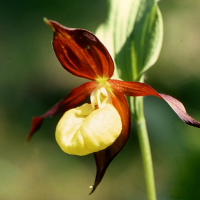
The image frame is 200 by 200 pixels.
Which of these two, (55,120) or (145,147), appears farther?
(55,120)

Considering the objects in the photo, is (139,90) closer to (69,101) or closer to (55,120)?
(69,101)

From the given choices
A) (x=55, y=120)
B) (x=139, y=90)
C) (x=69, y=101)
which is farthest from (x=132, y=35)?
(x=55, y=120)

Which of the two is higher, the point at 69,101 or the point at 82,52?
the point at 82,52

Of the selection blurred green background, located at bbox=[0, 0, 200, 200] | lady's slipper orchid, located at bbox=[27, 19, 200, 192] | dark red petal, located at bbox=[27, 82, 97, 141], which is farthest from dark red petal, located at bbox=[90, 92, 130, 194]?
blurred green background, located at bbox=[0, 0, 200, 200]

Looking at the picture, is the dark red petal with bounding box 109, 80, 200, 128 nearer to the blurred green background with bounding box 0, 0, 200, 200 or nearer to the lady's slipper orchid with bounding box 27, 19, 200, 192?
the lady's slipper orchid with bounding box 27, 19, 200, 192

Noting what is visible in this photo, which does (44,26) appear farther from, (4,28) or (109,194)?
(109,194)

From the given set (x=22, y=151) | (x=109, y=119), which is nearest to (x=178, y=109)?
(x=109, y=119)

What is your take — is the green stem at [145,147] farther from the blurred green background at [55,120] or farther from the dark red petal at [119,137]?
the blurred green background at [55,120]
